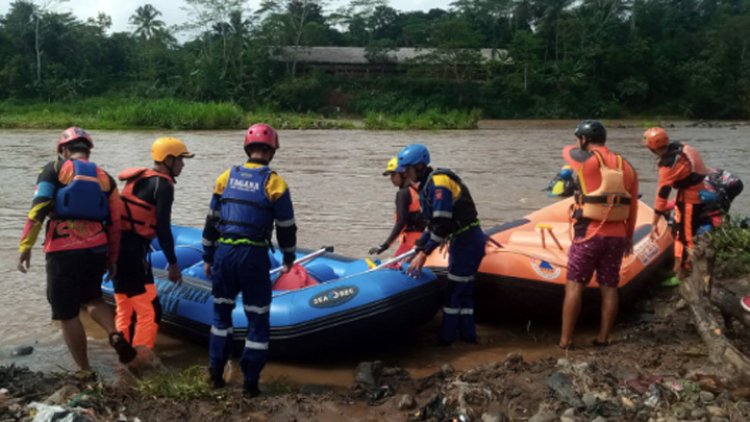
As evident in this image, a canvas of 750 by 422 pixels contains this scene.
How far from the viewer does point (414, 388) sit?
4012 mm

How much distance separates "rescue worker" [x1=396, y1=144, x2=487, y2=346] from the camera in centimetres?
466

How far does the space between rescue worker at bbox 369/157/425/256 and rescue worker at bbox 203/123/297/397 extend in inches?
71.0

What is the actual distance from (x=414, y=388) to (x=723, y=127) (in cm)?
3502

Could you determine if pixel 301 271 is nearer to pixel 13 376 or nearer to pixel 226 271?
pixel 226 271

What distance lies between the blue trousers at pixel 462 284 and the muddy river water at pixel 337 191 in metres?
0.14

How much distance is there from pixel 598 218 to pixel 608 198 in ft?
0.47

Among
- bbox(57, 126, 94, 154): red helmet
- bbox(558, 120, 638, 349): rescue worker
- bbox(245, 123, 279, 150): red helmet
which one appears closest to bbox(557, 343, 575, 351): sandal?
bbox(558, 120, 638, 349): rescue worker

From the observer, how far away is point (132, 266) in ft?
15.0

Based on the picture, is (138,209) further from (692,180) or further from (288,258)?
(692,180)

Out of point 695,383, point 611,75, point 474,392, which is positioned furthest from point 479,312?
point 611,75

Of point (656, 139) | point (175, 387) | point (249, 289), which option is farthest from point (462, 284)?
point (175, 387)

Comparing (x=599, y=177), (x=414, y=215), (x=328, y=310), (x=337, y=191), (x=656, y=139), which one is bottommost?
(x=337, y=191)

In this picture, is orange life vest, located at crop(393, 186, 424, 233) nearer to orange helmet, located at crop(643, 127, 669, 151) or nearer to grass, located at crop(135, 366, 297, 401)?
orange helmet, located at crop(643, 127, 669, 151)

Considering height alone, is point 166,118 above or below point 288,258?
below
